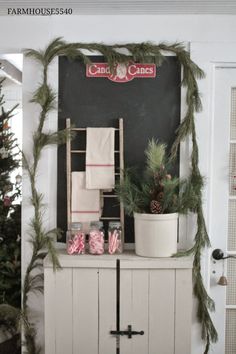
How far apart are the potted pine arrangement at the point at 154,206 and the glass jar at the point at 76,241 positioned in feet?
1.06

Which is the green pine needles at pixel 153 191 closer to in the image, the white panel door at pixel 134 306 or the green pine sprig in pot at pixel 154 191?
the green pine sprig in pot at pixel 154 191

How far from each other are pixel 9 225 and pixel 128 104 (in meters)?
1.57

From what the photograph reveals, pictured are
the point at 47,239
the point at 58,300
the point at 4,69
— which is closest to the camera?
the point at 58,300

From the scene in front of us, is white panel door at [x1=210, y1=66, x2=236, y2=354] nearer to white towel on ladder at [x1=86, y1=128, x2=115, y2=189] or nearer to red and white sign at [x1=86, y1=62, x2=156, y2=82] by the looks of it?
red and white sign at [x1=86, y1=62, x2=156, y2=82]

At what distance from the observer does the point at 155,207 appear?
238 cm

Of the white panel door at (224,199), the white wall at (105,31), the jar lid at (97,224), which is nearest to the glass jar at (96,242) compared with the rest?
the jar lid at (97,224)

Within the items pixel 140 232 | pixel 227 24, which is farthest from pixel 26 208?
pixel 227 24

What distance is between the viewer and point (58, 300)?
94.1 inches

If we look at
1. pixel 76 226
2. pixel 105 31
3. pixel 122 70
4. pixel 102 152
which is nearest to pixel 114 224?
pixel 76 226

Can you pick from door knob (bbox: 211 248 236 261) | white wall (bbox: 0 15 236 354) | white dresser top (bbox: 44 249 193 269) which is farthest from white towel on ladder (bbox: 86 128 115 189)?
door knob (bbox: 211 248 236 261)

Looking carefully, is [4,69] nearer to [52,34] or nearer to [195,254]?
[52,34]

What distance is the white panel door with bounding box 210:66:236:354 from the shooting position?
2703mm

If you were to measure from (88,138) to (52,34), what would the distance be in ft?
2.34

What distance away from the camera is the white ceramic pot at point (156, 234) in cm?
237
